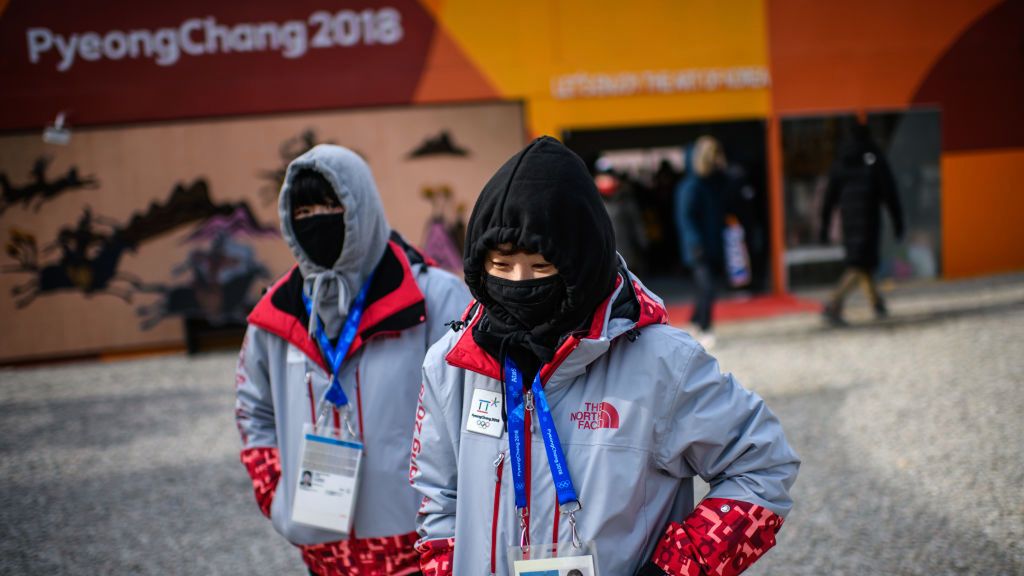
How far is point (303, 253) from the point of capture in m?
2.72

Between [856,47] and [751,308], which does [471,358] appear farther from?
[856,47]

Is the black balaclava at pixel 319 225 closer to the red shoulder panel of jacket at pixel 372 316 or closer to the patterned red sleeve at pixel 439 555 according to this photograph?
the red shoulder panel of jacket at pixel 372 316

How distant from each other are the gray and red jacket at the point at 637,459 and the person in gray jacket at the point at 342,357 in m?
0.67

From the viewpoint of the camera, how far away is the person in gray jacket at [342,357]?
102 inches

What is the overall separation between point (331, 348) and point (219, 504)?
3.28 meters

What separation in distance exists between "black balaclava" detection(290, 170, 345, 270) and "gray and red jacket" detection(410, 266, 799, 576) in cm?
91

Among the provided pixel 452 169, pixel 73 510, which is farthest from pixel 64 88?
pixel 73 510

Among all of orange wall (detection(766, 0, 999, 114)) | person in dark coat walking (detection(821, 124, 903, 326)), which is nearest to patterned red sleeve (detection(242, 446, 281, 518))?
person in dark coat walking (detection(821, 124, 903, 326))

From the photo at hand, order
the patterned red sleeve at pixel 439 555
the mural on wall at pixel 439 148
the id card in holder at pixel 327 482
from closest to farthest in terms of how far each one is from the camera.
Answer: the patterned red sleeve at pixel 439 555 < the id card in holder at pixel 327 482 < the mural on wall at pixel 439 148

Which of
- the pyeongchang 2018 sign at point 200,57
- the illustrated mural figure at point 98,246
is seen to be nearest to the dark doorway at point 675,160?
the pyeongchang 2018 sign at point 200,57

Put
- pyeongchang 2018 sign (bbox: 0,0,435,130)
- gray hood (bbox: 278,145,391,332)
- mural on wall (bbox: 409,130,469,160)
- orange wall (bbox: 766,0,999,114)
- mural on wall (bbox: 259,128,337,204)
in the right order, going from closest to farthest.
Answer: gray hood (bbox: 278,145,391,332), pyeongchang 2018 sign (bbox: 0,0,435,130), mural on wall (bbox: 259,128,337,204), mural on wall (bbox: 409,130,469,160), orange wall (bbox: 766,0,999,114)

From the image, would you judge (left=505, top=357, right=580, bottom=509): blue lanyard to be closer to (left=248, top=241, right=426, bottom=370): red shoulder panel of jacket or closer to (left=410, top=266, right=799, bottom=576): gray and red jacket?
(left=410, top=266, right=799, bottom=576): gray and red jacket

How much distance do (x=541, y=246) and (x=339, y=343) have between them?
1051 mm

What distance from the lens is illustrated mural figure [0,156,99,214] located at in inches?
425
